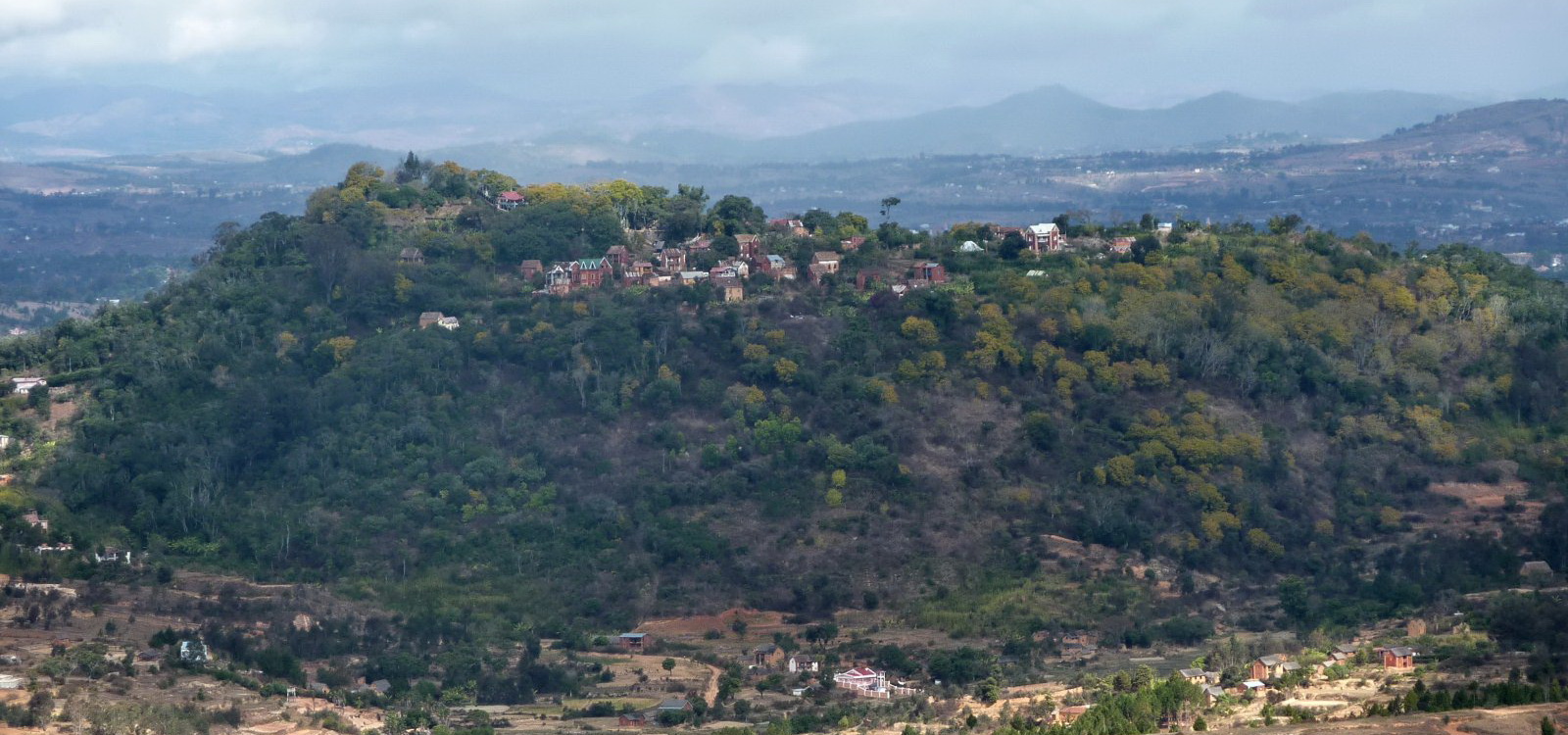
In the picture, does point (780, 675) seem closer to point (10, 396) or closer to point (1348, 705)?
point (1348, 705)

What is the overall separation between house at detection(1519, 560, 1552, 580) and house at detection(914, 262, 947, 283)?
58.9ft

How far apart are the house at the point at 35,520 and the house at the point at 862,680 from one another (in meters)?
18.6

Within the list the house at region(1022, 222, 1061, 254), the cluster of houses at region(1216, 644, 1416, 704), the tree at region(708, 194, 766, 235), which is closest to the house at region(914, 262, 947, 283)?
the house at region(1022, 222, 1061, 254)

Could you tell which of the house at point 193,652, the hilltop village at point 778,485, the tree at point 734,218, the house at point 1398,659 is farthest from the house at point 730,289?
the house at point 1398,659

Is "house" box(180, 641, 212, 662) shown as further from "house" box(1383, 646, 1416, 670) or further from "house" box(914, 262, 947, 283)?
"house" box(914, 262, 947, 283)

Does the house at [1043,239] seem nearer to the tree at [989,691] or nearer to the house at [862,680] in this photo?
the house at [862,680]

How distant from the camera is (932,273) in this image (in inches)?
2133

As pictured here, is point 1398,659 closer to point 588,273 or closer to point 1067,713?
point 1067,713

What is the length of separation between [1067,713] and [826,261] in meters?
23.5

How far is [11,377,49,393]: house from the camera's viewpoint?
50312 millimetres

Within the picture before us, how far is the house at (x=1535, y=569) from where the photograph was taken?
41.7m

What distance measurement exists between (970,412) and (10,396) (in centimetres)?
2480

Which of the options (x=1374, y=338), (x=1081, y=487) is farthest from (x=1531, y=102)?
(x=1081, y=487)

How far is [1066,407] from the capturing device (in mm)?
48500
